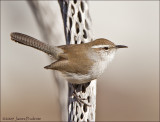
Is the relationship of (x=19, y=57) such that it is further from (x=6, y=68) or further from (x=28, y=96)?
(x=28, y=96)

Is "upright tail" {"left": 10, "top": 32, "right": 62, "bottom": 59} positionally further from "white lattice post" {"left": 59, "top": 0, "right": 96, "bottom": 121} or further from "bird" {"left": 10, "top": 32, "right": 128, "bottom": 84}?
"white lattice post" {"left": 59, "top": 0, "right": 96, "bottom": 121}

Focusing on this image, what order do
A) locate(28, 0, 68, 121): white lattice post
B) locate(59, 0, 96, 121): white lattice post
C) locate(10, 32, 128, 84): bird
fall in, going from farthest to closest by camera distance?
locate(28, 0, 68, 121): white lattice post, locate(10, 32, 128, 84): bird, locate(59, 0, 96, 121): white lattice post

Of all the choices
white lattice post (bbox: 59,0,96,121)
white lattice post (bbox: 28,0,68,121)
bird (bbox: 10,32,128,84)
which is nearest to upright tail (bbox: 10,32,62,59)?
bird (bbox: 10,32,128,84)

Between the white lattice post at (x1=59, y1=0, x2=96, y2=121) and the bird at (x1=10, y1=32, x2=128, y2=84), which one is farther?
the bird at (x1=10, y1=32, x2=128, y2=84)

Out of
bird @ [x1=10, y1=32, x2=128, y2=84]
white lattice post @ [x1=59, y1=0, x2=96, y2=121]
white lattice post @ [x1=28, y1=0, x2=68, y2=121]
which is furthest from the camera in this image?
white lattice post @ [x1=28, y1=0, x2=68, y2=121]

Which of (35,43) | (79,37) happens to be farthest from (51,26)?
(79,37)

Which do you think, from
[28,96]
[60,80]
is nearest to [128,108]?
[28,96]
